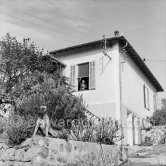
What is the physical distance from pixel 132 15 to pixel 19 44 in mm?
6086

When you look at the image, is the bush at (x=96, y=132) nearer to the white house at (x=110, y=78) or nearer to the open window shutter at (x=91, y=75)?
the white house at (x=110, y=78)

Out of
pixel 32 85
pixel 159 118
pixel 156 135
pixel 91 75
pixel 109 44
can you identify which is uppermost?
pixel 109 44

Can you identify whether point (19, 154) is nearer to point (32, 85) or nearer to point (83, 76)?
point (32, 85)

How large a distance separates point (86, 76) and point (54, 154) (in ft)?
26.1

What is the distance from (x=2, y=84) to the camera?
12.6 meters

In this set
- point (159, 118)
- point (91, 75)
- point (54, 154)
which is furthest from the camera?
point (159, 118)

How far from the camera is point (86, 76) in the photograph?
15102 mm

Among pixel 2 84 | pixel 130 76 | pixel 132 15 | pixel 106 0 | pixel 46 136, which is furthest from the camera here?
pixel 130 76

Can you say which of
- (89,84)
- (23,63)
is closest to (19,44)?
(23,63)

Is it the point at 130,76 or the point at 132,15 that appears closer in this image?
the point at 132,15

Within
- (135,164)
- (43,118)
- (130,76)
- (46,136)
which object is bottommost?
(135,164)

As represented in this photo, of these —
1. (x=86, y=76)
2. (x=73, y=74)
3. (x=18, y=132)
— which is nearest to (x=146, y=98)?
(x=86, y=76)

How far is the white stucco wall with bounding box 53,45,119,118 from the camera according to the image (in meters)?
13.7

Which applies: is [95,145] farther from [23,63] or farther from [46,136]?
[23,63]
